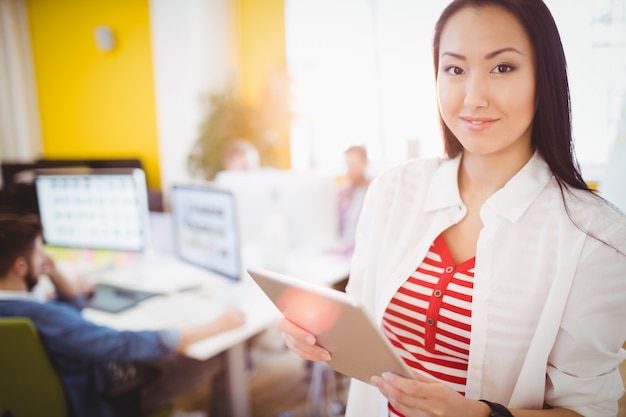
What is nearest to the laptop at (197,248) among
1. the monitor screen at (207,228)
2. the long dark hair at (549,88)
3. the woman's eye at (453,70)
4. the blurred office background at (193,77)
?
the monitor screen at (207,228)

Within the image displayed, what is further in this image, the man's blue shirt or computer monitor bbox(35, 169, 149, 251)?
computer monitor bbox(35, 169, 149, 251)

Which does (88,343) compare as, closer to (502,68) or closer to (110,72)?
(502,68)

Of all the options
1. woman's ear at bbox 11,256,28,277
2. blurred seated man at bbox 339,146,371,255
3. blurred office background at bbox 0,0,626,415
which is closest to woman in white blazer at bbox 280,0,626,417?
woman's ear at bbox 11,256,28,277

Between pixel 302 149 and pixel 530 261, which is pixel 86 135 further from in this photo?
pixel 530 261

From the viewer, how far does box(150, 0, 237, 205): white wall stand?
4484mm

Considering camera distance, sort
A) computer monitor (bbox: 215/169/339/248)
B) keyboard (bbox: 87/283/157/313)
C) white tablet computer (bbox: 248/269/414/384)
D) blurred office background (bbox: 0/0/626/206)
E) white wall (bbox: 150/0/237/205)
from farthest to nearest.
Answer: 1. white wall (bbox: 150/0/237/205)
2. blurred office background (bbox: 0/0/626/206)
3. computer monitor (bbox: 215/169/339/248)
4. keyboard (bbox: 87/283/157/313)
5. white tablet computer (bbox: 248/269/414/384)

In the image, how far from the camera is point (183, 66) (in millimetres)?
4551

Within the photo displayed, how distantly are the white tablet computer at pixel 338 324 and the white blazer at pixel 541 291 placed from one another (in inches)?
7.8

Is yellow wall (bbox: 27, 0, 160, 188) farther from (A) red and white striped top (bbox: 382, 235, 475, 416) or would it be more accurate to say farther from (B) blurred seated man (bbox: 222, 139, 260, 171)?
(A) red and white striped top (bbox: 382, 235, 475, 416)

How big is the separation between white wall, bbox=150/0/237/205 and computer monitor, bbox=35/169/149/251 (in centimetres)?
237

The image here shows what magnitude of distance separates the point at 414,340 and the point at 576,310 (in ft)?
1.06

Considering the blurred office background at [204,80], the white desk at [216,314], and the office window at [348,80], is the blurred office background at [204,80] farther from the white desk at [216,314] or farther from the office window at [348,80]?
the white desk at [216,314]

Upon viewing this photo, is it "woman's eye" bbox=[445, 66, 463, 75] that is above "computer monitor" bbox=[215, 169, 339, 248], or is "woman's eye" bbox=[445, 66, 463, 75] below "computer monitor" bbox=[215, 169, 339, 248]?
Result: above

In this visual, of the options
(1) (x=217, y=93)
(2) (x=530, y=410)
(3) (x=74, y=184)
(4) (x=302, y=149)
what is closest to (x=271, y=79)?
(1) (x=217, y=93)
